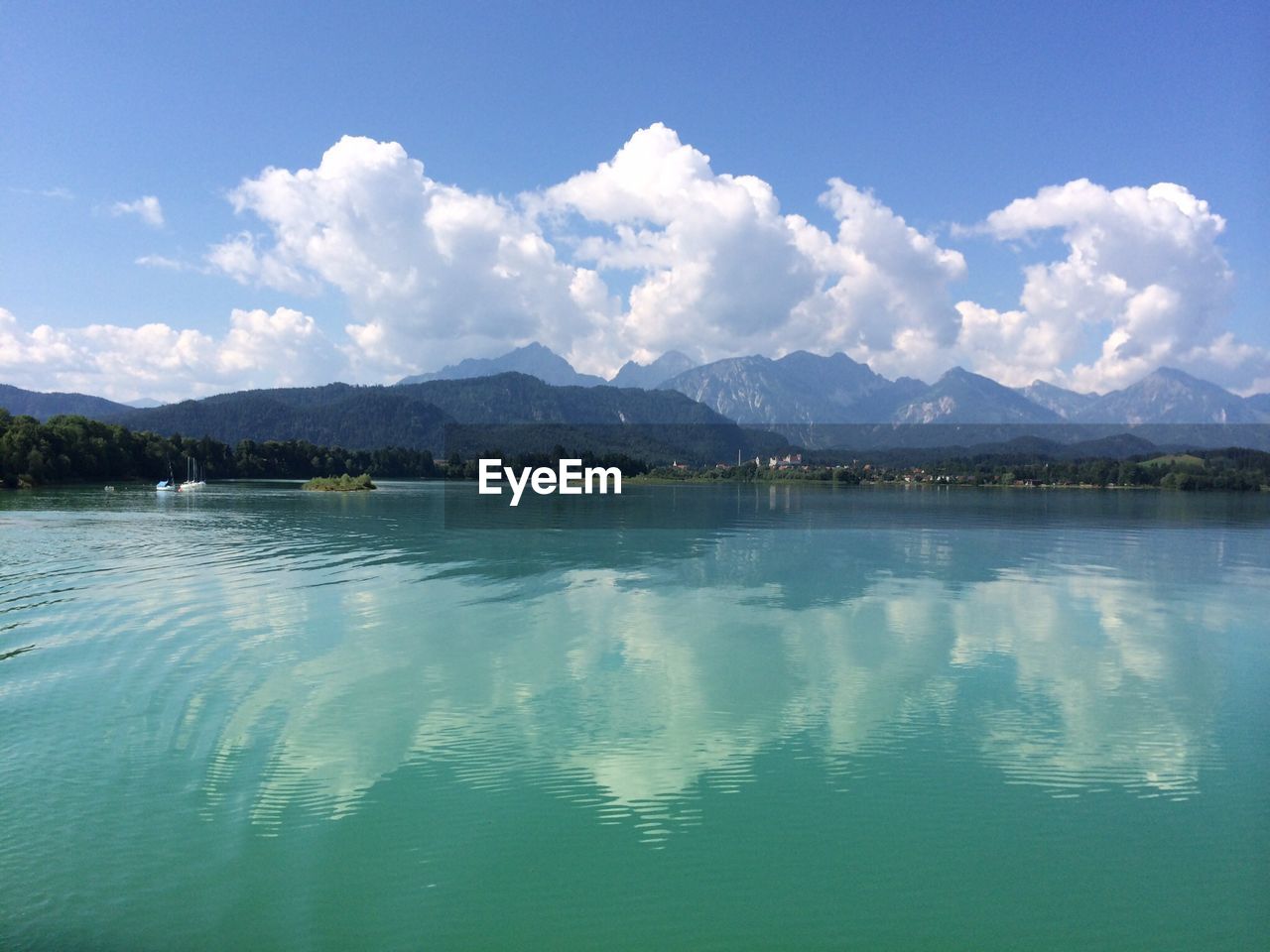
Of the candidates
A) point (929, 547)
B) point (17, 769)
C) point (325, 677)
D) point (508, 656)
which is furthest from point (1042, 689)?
point (929, 547)

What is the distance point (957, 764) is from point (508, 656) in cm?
1047

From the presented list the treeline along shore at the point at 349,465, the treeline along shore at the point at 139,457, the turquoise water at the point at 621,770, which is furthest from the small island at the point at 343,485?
the turquoise water at the point at 621,770

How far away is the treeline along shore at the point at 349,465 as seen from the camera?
10269 centimetres

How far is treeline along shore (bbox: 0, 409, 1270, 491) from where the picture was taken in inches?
4043

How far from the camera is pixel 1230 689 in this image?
16.7 m

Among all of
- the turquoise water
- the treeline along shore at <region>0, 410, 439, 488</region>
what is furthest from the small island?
the turquoise water

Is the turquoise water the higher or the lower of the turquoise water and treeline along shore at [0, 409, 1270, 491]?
the lower

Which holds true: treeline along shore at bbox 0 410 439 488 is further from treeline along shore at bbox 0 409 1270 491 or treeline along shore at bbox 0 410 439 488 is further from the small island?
the small island

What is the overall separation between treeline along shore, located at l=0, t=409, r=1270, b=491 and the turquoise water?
95.9 meters

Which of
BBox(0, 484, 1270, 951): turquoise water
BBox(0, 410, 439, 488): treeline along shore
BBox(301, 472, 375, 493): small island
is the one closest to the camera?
BBox(0, 484, 1270, 951): turquoise water

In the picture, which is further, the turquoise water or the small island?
the small island

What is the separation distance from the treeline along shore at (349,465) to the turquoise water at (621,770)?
315 feet

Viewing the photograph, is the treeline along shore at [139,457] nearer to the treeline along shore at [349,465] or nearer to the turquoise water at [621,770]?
the treeline along shore at [349,465]

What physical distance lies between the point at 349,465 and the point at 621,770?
6883 inches
